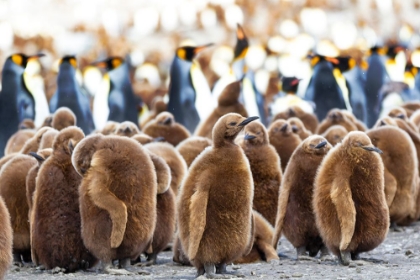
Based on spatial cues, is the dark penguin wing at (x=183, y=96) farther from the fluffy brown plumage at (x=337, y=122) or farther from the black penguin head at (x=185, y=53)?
the fluffy brown plumage at (x=337, y=122)

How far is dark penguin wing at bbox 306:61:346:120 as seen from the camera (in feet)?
58.4

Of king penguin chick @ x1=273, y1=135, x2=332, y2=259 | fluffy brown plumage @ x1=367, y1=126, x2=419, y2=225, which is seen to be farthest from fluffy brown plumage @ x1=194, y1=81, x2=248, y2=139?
king penguin chick @ x1=273, y1=135, x2=332, y2=259

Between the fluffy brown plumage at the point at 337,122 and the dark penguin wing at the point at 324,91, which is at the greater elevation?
the dark penguin wing at the point at 324,91

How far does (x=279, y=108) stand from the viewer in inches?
671

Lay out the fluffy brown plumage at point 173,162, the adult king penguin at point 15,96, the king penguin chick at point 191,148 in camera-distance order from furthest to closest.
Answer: the adult king penguin at point 15,96 < the king penguin chick at point 191,148 < the fluffy brown plumage at point 173,162

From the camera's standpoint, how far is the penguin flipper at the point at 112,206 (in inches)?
234

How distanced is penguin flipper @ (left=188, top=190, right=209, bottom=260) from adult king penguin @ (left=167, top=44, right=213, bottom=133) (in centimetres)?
1054

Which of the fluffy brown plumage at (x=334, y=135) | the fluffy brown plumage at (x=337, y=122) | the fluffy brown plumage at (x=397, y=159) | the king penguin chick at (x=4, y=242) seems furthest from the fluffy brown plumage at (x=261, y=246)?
the fluffy brown plumage at (x=337, y=122)

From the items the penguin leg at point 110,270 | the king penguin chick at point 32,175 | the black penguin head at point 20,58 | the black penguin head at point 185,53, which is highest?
the black penguin head at point 185,53

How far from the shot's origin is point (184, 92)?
17.6 m

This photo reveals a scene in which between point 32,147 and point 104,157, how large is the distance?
2.45 meters

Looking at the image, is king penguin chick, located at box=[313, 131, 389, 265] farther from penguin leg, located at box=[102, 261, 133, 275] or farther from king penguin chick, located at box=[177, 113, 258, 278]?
penguin leg, located at box=[102, 261, 133, 275]

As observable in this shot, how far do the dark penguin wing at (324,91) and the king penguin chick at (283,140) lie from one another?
8674 mm

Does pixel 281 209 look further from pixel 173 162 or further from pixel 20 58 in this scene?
pixel 20 58
